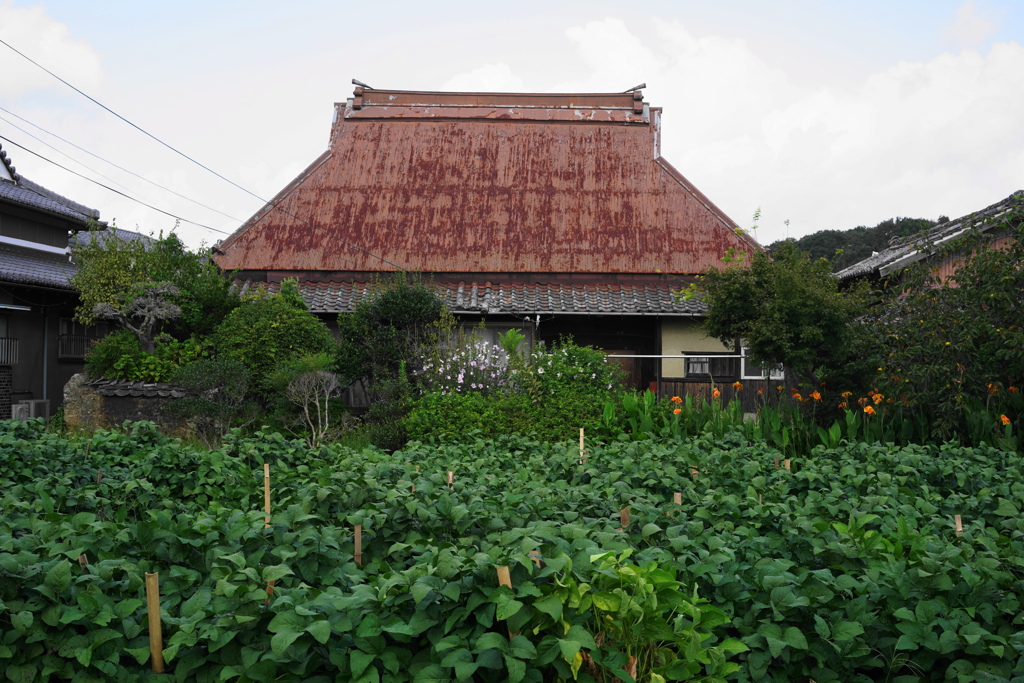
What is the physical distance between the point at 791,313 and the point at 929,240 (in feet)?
6.99

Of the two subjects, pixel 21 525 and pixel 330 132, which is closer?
pixel 21 525

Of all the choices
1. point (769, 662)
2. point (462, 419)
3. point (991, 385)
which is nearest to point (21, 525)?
point (769, 662)

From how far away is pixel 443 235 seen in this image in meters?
17.3

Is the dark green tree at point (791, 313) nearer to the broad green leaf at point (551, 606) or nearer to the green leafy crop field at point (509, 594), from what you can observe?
the green leafy crop field at point (509, 594)

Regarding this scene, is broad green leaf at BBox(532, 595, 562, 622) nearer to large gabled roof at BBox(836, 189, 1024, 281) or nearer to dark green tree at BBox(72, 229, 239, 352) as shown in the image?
large gabled roof at BBox(836, 189, 1024, 281)

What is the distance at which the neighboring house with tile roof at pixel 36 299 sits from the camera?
16.1 meters

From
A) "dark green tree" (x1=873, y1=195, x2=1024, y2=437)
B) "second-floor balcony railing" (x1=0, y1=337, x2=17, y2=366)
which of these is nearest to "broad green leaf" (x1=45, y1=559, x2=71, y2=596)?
"dark green tree" (x1=873, y1=195, x2=1024, y2=437)

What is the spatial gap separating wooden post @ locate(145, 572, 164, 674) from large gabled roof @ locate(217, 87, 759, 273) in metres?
14.1

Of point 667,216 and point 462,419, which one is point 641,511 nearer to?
point 462,419

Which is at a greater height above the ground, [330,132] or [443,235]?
[330,132]

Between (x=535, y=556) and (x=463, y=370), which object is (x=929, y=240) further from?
(x=535, y=556)

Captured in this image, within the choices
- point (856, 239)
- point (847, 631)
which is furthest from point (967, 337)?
point (856, 239)

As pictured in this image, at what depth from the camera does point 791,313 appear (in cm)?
1025

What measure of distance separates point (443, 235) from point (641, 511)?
1394 cm
